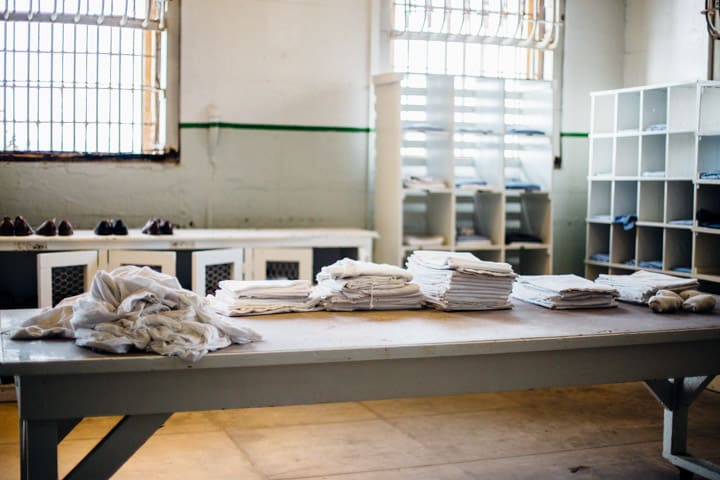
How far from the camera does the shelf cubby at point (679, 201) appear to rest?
559cm

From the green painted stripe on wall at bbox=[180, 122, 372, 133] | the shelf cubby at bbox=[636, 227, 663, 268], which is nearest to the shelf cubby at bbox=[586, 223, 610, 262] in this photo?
the shelf cubby at bbox=[636, 227, 663, 268]

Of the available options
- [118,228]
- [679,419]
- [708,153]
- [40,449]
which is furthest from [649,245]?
[40,449]

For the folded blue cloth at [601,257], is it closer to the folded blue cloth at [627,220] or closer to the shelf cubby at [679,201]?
the folded blue cloth at [627,220]

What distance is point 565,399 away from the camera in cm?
509

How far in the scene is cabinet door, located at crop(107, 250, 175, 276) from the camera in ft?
15.8

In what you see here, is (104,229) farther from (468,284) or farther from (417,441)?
(468,284)

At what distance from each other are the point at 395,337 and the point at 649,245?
3877 millimetres

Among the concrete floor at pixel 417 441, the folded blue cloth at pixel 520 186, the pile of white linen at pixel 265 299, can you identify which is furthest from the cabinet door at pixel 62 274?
the folded blue cloth at pixel 520 186

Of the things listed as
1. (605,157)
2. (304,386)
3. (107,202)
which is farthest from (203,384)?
(605,157)

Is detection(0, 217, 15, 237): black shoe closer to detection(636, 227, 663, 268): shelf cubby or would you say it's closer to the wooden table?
the wooden table

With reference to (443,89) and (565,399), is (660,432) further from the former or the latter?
(443,89)

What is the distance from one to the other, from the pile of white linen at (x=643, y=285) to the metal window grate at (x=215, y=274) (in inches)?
95.1

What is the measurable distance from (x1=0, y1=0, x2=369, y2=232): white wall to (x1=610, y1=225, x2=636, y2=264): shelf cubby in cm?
191

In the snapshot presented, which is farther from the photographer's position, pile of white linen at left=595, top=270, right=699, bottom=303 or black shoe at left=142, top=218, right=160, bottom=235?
black shoe at left=142, top=218, right=160, bottom=235
